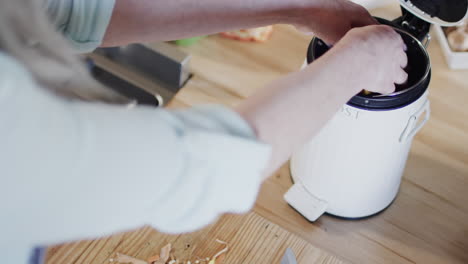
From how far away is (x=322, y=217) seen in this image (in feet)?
2.58

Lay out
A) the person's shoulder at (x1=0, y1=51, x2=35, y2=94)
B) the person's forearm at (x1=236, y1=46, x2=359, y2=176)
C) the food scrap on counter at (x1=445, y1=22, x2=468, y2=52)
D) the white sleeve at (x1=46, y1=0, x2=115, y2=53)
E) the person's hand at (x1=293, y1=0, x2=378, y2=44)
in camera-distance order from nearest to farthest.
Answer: the person's shoulder at (x1=0, y1=51, x2=35, y2=94) → the person's forearm at (x1=236, y1=46, x2=359, y2=176) → the white sleeve at (x1=46, y1=0, x2=115, y2=53) → the person's hand at (x1=293, y1=0, x2=378, y2=44) → the food scrap on counter at (x1=445, y1=22, x2=468, y2=52)

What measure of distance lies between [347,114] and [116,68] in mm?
467

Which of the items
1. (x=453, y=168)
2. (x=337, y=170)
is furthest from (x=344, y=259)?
(x=453, y=168)

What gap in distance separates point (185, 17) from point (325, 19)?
0.17 metres

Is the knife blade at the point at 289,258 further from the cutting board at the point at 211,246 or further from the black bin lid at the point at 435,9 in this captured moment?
the black bin lid at the point at 435,9

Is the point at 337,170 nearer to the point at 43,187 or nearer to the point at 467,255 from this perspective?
the point at 467,255

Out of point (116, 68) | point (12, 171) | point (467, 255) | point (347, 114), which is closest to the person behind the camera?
point (12, 171)

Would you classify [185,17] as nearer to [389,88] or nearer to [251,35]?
[389,88]

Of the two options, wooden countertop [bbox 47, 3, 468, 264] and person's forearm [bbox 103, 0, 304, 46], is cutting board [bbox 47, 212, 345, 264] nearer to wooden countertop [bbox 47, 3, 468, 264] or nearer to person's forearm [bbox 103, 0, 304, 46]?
wooden countertop [bbox 47, 3, 468, 264]

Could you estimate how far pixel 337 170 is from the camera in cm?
72

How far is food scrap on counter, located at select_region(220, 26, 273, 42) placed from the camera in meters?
0.98

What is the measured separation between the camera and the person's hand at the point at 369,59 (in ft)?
1.63

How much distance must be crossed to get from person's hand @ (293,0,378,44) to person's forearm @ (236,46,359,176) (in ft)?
0.60

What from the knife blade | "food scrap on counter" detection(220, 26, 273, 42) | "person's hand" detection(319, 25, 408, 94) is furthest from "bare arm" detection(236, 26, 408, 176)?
"food scrap on counter" detection(220, 26, 273, 42)
